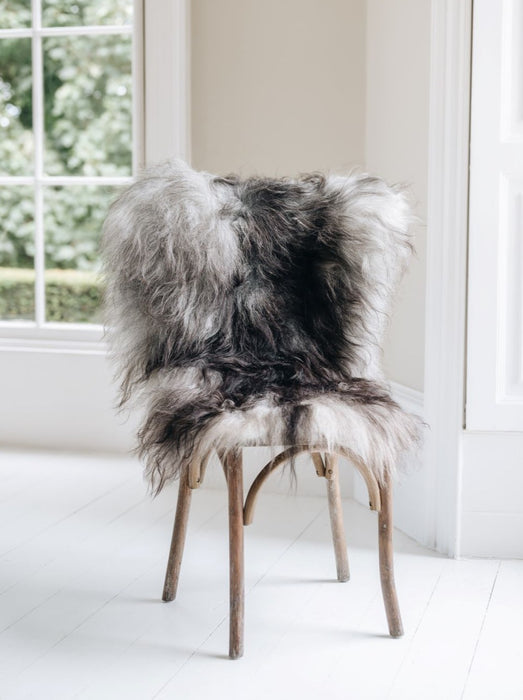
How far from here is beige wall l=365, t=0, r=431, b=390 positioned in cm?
262

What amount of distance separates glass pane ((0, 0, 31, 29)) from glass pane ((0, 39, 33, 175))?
182 millimetres

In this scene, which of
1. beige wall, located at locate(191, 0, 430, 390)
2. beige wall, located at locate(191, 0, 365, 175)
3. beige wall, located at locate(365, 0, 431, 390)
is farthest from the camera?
beige wall, located at locate(191, 0, 365, 175)

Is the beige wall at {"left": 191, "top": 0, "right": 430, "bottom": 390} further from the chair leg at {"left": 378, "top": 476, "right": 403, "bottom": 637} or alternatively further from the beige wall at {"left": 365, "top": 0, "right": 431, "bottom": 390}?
the chair leg at {"left": 378, "top": 476, "right": 403, "bottom": 637}

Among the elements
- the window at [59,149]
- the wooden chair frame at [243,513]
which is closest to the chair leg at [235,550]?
the wooden chair frame at [243,513]

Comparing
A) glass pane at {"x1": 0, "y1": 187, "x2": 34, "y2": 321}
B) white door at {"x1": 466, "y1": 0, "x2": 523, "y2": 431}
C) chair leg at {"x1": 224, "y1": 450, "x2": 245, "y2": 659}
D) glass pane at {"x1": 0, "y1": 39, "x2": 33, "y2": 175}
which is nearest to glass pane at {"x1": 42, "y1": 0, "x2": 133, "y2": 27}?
glass pane at {"x1": 0, "y1": 39, "x2": 33, "y2": 175}

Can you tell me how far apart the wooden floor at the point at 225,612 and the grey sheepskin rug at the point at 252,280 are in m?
0.50

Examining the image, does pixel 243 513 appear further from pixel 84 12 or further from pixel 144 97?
pixel 84 12

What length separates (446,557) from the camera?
252 cm

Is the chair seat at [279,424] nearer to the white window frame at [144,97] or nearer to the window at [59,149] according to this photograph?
the white window frame at [144,97]

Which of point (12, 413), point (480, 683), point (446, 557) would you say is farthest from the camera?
point (12, 413)

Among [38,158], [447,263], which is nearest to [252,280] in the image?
[447,263]

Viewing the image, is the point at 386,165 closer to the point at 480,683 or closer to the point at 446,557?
the point at 446,557

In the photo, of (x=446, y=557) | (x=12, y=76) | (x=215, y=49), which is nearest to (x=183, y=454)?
(x=446, y=557)

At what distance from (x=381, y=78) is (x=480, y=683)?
1806 millimetres
